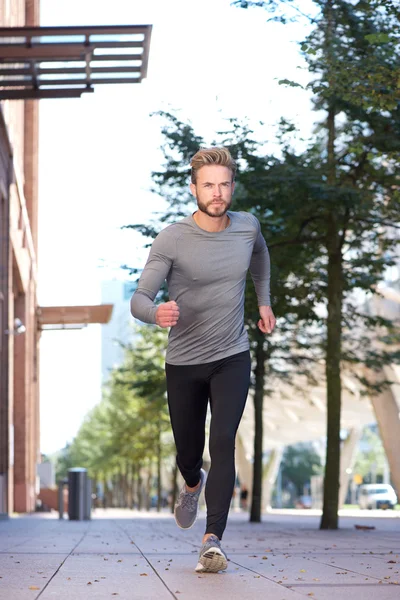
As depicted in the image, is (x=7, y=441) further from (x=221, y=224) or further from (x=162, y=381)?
(x=221, y=224)

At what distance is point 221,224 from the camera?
→ 611cm

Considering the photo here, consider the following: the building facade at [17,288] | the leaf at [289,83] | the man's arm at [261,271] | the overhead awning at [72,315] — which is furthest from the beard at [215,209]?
the overhead awning at [72,315]

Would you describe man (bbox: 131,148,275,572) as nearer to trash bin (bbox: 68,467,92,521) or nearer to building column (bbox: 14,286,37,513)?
trash bin (bbox: 68,467,92,521)

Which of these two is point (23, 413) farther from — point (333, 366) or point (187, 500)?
point (187, 500)

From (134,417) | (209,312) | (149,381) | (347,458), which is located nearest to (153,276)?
(209,312)

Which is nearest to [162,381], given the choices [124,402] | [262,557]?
[262,557]

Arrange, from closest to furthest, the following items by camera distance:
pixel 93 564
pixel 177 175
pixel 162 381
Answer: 1. pixel 93 564
2. pixel 177 175
3. pixel 162 381

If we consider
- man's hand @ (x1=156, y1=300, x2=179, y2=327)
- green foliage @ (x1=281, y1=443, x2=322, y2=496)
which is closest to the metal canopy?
man's hand @ (x1=156, y1=300, x2=179, y2=327)

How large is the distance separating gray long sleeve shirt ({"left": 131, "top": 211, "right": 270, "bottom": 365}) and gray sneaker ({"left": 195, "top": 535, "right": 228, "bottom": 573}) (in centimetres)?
100

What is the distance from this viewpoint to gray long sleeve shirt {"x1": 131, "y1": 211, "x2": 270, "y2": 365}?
593 centimetres

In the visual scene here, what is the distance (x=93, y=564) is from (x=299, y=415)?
200ft

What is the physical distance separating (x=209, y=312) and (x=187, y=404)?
555 millimetres

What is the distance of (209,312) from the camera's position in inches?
235

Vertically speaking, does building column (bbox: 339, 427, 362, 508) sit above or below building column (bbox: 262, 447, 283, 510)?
above
